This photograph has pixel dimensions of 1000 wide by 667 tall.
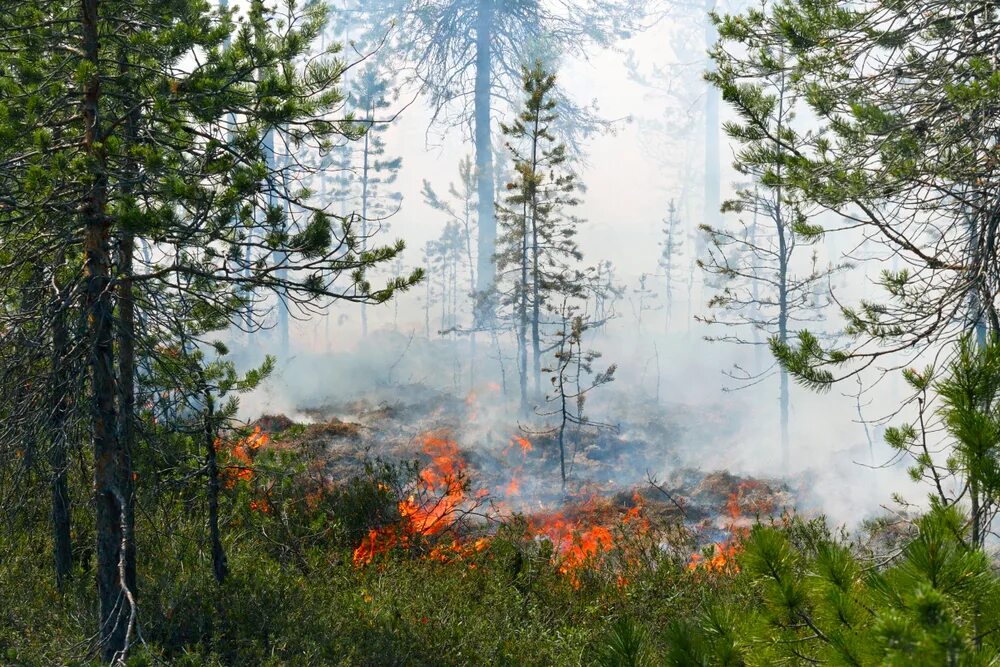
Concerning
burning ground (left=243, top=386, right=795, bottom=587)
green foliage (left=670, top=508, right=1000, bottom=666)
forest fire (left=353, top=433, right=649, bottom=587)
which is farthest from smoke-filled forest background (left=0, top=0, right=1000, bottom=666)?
burning ground (left=243, top=386, right=795, bottom=587)

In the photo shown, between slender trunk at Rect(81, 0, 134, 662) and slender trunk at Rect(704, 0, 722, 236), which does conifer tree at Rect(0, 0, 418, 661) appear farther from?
slender trunk at Rect(704, 0, 722, 236)

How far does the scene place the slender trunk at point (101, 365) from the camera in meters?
5.23

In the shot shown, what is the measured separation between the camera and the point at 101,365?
5.28 metres

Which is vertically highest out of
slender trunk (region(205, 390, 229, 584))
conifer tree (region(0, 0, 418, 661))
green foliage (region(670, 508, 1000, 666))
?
conifer tree (region(0, 0, 418, 661))

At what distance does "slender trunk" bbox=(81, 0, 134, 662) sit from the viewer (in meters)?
5.23

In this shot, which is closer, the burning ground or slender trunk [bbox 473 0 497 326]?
the burning ground

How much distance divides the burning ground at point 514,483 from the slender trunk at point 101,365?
158cm

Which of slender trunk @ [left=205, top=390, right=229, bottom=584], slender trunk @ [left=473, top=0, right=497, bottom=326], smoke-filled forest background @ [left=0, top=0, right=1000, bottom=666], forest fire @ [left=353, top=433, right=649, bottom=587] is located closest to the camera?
smoke-filled forest background @ [left=0, top=0, right=1000, bottom=666]

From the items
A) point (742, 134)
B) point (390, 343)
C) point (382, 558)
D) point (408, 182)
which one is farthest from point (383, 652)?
point (408, 182)

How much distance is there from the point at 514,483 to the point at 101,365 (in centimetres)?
1277

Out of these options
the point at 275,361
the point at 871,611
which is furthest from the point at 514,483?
the point at 871,611

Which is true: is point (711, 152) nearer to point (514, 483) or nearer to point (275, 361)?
point (514, 483)

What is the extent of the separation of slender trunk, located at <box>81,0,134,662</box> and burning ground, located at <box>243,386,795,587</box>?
5.19 feet

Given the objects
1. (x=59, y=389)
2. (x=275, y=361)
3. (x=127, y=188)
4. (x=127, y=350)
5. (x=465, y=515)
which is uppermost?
(x=127, y=188)
